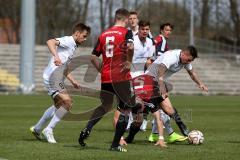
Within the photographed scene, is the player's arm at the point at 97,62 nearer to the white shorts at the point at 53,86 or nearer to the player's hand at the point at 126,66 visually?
the player's hand at the point at 126,66

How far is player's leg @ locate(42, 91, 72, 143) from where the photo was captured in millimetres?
13094

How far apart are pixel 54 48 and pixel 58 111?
1.47 meters

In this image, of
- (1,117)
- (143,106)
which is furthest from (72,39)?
(1,117)

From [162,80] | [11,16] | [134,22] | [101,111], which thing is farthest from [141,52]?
[11,16]

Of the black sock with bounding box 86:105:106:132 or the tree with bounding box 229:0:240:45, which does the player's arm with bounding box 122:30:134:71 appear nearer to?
the black sock with bounding box 86:105:106:132

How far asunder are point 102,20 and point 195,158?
2122 inches

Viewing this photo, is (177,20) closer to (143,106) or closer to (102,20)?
(102,20)

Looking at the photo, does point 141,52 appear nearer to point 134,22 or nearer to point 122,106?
point 134,22

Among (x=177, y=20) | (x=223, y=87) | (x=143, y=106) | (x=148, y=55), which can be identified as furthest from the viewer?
(x=177, y=20)

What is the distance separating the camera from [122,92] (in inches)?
447

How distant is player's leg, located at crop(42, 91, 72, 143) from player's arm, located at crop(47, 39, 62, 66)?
102cm

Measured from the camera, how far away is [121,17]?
1141 cm

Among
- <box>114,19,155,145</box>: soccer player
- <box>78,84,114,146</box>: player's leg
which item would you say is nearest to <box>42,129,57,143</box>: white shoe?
<box>78,84,114,146</box>: player's leg

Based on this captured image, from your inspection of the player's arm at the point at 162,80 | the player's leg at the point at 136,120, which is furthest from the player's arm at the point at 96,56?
the player's arm at the point at 162,80
